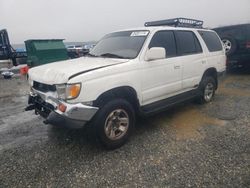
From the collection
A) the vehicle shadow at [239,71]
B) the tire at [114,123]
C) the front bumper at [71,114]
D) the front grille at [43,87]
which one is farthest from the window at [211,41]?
the vehicle shadow at [239,71]

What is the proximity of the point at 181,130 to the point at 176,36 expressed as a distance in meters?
1.88

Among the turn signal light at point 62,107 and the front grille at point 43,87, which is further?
the front grille at point 43,87

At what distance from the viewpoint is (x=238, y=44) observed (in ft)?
29.0

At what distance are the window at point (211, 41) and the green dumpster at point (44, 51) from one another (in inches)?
341

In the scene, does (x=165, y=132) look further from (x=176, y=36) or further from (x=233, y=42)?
(x=233, y=42)

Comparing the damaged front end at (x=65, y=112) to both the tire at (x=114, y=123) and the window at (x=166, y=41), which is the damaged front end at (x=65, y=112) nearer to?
the tire at (x=114, y=123)

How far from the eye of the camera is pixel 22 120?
5086 mm

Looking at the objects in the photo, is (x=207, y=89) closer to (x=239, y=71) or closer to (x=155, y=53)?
(x=155, y=53)

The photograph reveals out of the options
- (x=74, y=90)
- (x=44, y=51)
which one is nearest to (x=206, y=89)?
(x=74, y=90)

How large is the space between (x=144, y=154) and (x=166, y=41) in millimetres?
2213

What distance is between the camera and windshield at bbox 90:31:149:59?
13.1 feet

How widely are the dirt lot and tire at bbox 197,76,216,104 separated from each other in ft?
1.68

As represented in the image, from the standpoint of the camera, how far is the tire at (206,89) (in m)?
5.42

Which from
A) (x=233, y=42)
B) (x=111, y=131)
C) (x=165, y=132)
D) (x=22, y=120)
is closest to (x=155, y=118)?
(x=165, y=132)
